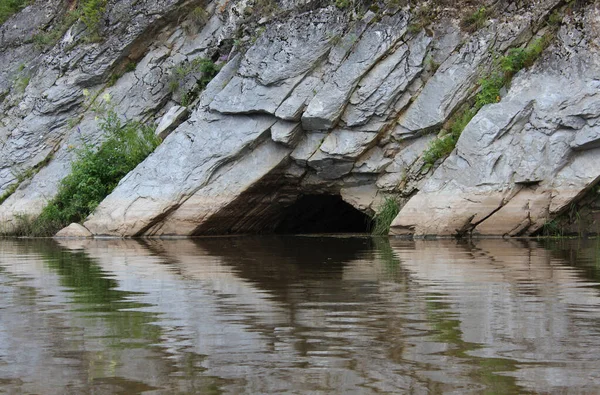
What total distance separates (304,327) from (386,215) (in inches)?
522

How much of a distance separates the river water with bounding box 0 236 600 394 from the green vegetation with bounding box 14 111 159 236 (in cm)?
988

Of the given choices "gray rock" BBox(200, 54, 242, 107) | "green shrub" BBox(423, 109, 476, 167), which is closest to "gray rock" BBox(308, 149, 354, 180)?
"green shrub" BBox(423, 109, 476, 167)

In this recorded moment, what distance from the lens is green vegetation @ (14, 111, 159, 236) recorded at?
21.5 metres

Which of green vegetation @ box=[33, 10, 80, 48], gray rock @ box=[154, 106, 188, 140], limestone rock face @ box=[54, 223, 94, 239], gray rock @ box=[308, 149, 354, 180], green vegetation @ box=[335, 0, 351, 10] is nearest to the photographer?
gray rock @ box=[308, 149, 354, 180]

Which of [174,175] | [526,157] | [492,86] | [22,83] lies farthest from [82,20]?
[526,157]

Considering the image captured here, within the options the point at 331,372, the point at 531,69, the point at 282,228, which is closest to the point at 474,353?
the point at 331,372

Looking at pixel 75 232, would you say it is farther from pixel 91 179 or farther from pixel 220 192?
pixel 220 192

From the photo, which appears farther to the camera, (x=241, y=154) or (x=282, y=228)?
(x=282, y=228)

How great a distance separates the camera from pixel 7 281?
986 centimetres

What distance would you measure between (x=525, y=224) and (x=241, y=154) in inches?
259

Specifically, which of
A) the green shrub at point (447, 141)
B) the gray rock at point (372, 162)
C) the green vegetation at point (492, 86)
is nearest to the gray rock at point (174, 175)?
the gray rock at point (372, 162)

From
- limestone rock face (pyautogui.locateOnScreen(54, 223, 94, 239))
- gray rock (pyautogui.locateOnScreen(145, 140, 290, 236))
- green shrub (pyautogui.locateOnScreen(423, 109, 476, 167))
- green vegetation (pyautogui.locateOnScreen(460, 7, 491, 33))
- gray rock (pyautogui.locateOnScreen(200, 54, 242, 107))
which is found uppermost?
green vegetation (pyautogui.locateOnScreen(460, 7, 491, 33))

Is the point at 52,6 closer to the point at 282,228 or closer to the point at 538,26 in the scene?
the point at 282,228

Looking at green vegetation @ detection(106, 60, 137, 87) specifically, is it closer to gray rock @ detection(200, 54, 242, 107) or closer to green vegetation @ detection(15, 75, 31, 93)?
green vegetation @ detection(15, 75, 31, 93)
